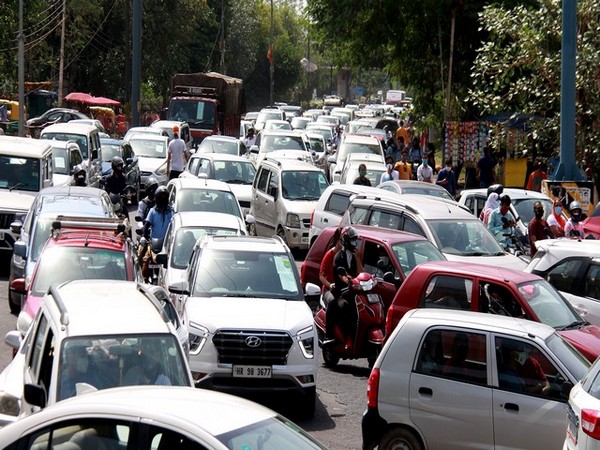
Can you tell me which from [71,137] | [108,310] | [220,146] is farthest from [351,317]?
[220,146]

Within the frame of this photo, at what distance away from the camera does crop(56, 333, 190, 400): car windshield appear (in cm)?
Answer: 855

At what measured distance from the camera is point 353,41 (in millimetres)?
41281

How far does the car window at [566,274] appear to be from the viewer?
14383 millimetres

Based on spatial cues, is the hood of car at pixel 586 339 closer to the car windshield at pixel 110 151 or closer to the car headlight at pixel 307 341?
the car headlight at pixel 307 341

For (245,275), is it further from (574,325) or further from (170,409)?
(170,409)

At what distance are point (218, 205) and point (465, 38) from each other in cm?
1983

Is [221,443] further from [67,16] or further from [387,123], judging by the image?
[67,16]

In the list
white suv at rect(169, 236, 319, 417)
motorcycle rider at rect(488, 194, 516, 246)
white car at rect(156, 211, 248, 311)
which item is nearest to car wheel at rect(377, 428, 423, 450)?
white suv at rect(169, 236, 319, 417)

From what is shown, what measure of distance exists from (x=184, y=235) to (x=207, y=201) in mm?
4552

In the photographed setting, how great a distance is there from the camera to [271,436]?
6047 mm

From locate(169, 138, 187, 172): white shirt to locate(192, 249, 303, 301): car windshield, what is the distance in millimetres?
16904

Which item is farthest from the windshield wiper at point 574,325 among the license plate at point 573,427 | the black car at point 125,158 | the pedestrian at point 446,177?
the black car at point 125,158

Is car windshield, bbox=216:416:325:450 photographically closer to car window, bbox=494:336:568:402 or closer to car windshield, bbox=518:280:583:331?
car window, bbox=494:336:568:402

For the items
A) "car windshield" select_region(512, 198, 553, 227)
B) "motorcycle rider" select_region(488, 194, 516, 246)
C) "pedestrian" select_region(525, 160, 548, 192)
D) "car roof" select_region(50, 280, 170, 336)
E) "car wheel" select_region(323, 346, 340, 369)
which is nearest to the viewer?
"car roof" select_region(50, 280, 170, 336)
